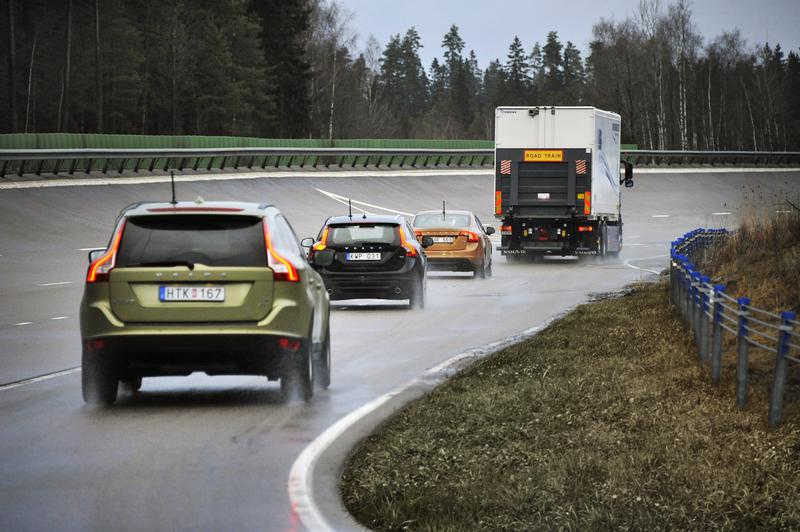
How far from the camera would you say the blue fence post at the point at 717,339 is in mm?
11297

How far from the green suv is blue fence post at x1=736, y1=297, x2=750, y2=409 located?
3.21 metres

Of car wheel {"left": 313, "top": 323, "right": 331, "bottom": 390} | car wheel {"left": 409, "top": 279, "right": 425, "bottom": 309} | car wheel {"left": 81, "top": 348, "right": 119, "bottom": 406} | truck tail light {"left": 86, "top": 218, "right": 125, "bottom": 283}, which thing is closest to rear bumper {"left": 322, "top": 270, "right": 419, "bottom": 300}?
car wheel {"left": 409, "top": 279, "right": 425, "bottom": 309}

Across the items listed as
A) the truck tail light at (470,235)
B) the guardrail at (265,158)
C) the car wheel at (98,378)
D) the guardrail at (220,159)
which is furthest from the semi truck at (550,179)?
the car wheel at (98,378)

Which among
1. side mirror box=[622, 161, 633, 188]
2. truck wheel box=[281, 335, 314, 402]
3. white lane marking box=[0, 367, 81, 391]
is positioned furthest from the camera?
side mirror box=[622, 161, 633, 188]

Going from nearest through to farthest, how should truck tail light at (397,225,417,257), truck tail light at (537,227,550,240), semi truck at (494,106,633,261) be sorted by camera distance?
truck tail light at (397,225,417,257), semi truck at (494,106,633,261), truck tail light at (537,227,550,240)

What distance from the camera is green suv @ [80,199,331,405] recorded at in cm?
1110

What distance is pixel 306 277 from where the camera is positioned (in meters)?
11.8

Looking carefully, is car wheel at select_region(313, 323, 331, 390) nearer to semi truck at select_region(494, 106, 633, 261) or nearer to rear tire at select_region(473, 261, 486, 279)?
rear tire at select_region(473, 261, 486, 279)

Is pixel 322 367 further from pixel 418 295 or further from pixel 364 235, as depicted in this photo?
pixel 418 295

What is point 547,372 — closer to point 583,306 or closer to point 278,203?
point 583,306

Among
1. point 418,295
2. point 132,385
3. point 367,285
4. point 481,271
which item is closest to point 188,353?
point 132,385

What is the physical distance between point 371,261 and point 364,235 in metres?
0.43

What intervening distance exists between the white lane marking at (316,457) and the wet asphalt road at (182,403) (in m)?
0.07

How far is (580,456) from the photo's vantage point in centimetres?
845
